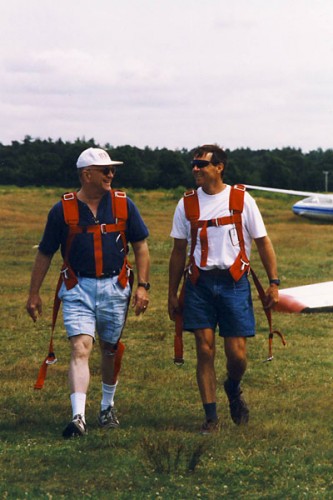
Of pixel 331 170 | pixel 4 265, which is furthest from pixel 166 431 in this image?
pixel 331 170

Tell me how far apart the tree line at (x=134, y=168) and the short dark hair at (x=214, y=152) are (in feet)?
185

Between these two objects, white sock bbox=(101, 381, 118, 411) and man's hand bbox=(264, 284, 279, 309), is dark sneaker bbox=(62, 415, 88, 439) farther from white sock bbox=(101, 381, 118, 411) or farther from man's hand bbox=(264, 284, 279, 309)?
man's hand bbox=(264, 284, 279, 309)

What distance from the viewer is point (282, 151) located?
368 feet

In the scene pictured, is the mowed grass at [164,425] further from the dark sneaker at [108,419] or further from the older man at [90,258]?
the older man at [90,258]

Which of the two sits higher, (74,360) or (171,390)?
(74,360)

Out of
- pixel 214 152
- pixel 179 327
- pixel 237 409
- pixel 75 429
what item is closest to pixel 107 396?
pixel 75 429

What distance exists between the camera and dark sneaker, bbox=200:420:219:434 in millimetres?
6161

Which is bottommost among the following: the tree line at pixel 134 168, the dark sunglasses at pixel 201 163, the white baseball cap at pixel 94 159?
the tree line at pixel 134 168

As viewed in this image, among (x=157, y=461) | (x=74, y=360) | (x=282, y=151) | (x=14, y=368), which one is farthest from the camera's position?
(x=282, y=151)

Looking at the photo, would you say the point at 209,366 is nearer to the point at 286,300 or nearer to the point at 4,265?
the point at 286,300

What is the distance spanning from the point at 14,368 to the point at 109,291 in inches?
112

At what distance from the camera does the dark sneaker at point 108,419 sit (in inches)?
251

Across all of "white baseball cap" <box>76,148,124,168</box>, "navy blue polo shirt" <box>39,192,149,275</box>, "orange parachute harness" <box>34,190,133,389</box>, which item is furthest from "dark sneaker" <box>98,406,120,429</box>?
"white baseball cap" <box>76,148,124,168</box>

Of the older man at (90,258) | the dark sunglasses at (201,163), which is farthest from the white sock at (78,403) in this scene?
the dark sunglasses at (201,163)
